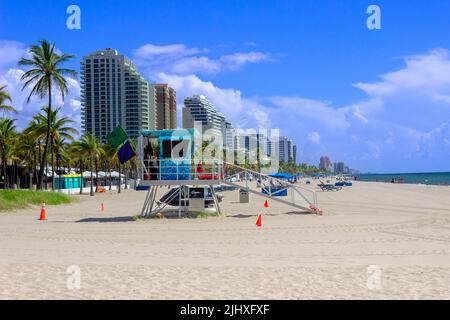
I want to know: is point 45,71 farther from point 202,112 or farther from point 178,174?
point 202,112

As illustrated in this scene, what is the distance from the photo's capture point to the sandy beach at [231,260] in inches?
340

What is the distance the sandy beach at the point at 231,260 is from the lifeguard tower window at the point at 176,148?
408 cm

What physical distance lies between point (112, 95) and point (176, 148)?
12528cm

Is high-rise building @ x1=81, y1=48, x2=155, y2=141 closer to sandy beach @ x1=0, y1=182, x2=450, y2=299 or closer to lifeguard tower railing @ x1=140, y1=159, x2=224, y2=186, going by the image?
lifeguard tower railing @ x1=140, y1=159, x2=224, y2=186

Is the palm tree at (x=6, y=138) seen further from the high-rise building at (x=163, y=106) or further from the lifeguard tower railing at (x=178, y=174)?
the high-rise building at (x=163, y=106)

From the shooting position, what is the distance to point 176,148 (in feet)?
77.6

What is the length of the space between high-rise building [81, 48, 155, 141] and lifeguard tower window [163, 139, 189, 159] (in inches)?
4650

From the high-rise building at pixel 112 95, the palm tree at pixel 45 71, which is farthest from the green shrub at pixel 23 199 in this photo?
the high-rise building at pixel 112 95

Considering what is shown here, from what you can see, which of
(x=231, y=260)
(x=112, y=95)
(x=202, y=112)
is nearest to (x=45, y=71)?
(x=231, y=260)

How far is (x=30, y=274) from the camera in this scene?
10227 mm
